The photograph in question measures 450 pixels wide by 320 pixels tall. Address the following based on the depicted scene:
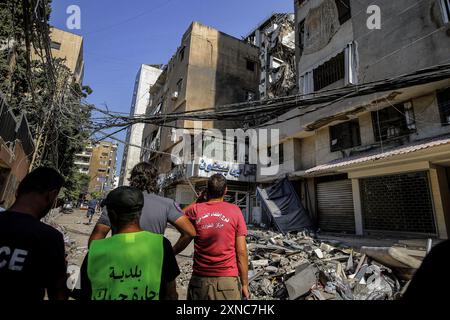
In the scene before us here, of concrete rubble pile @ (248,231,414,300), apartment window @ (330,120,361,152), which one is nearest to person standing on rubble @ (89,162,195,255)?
concrete rubble pile @ (248,231,414,300)

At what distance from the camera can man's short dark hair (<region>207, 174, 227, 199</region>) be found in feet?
9.24

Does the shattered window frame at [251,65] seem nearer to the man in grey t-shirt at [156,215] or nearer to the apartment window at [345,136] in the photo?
the apartment window at [345,136]

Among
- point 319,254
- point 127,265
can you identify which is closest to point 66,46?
point 319,254

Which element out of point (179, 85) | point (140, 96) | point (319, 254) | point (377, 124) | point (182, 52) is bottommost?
point (319, 254)

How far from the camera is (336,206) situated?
12289mm

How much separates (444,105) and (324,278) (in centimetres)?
792

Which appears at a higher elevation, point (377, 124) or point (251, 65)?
point (251, 65)

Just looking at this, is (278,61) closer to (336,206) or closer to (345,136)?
(345,136)

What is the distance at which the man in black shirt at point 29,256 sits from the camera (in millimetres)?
1354

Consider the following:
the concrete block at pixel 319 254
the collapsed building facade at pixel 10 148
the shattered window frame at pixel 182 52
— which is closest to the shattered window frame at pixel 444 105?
the concrete block at pixel 319 254

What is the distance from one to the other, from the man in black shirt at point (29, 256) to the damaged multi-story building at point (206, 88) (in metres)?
17.0

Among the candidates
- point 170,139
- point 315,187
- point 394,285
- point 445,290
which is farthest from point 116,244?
point 170,139

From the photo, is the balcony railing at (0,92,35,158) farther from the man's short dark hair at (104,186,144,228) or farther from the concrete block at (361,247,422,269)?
the concrete block at (361,247,422,269)
